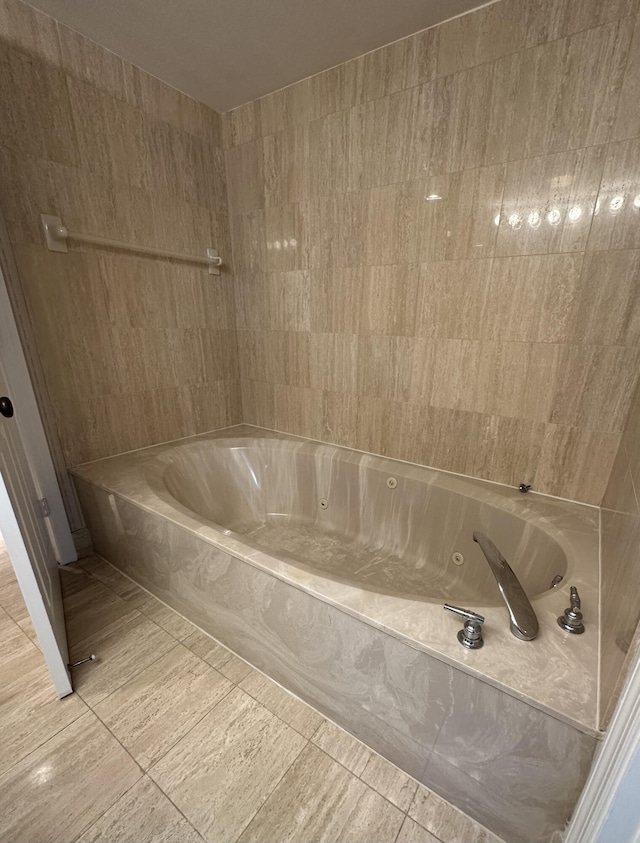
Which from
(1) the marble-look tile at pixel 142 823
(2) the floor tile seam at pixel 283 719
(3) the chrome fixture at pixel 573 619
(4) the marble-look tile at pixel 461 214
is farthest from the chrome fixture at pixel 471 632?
(4) the marble-look tile at pixel 461 214

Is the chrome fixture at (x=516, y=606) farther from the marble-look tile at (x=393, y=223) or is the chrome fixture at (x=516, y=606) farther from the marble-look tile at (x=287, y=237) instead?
the marble-look tile at (x=287, y=237)

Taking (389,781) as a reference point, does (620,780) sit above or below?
above

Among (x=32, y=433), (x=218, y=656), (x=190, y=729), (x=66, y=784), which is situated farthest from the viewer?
(x=32, y=433)

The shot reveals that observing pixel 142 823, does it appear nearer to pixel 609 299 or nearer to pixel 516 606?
pixel 516 606

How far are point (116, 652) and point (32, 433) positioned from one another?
961 millimetres

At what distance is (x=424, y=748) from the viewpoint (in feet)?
2.79

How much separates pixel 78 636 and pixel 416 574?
1375 mm

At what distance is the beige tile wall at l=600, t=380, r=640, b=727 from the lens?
56 cm

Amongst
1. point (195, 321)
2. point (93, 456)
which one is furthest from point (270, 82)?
point (93, 456)

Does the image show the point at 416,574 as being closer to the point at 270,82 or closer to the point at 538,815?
the point at 538,815

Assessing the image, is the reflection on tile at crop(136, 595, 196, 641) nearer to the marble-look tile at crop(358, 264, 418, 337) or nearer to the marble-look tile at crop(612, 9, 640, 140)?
the marble-look tile at crop(358, 264, 418, 337)

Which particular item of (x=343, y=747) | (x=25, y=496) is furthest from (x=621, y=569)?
(x=25, y=496)

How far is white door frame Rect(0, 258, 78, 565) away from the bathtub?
11 centimetres

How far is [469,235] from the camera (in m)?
1.34
